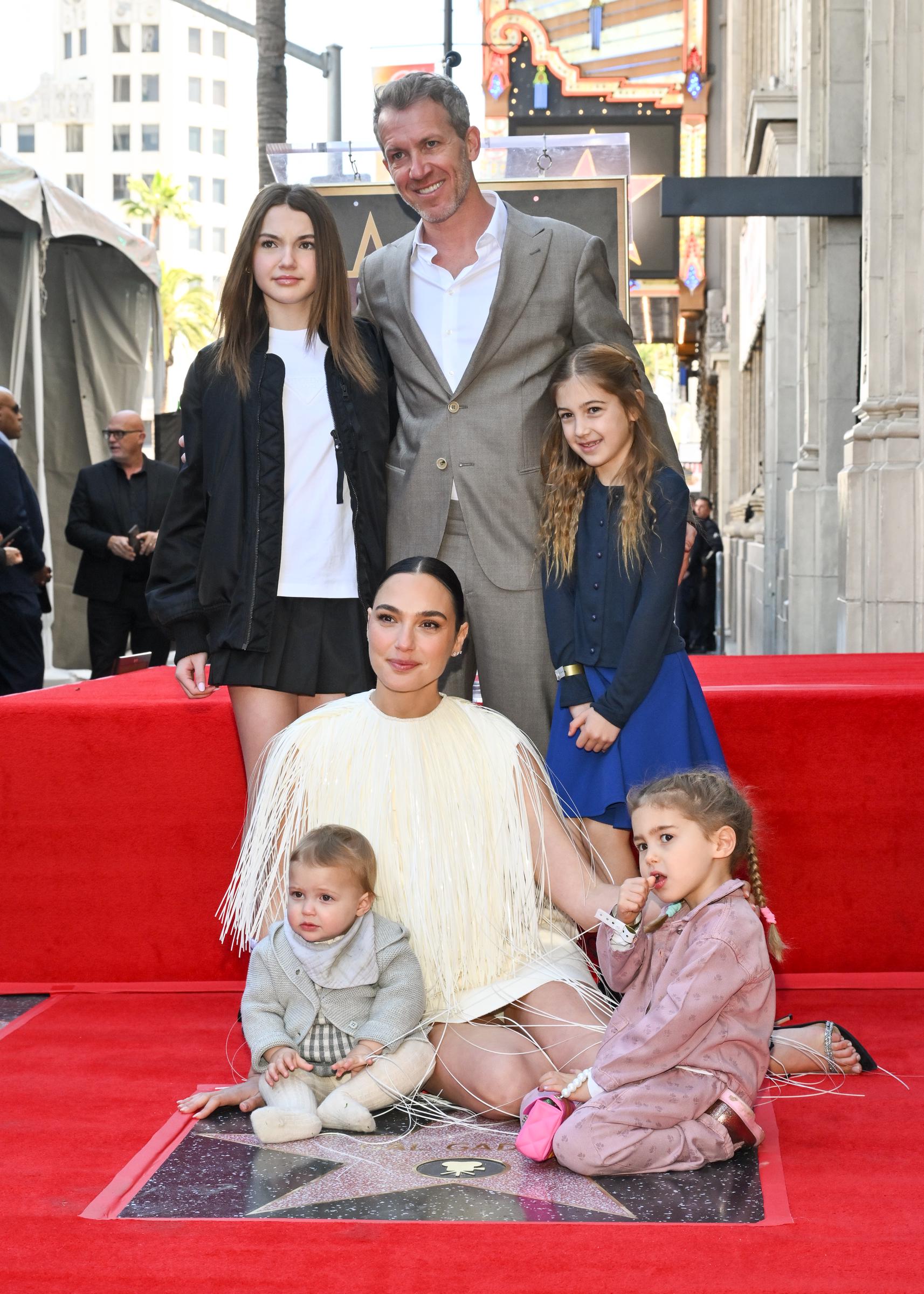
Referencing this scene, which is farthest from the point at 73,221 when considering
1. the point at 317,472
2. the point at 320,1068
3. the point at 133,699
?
the point at 320,1068

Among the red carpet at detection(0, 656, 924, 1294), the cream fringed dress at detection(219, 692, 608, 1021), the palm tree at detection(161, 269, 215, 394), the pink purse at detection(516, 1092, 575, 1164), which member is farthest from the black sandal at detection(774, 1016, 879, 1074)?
the palm tree at detection(161, 269, 215, 394)

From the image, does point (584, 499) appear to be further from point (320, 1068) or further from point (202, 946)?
point (202, 946)

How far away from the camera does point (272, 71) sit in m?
15.9

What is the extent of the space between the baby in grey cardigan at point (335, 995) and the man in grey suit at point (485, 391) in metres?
0.74

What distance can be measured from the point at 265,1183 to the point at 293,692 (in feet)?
4.25

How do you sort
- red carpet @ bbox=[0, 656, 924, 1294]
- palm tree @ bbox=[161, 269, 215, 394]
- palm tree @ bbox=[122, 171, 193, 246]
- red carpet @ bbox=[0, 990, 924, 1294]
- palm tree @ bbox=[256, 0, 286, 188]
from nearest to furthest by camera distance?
red carpet @ bbox=[0, 990, 924, 1294], red carpet @ bbox=[0, 656, 924, 1294], palm tree @ bbox=[256, 0, 286, 188], palm tree @ bbox=[161, 269, 215, 394], palm tree @ bbox=[122, 171, 193, 246]

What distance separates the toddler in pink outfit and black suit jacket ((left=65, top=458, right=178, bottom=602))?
→ 6.36m

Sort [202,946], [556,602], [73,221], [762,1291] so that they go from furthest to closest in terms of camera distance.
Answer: [73,221]
[202,946]
[556,602]
[762,1291]

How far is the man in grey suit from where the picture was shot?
12.7 feet

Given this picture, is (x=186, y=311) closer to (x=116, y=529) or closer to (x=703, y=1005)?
(x=116, y=529)

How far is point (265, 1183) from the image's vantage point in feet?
10.1

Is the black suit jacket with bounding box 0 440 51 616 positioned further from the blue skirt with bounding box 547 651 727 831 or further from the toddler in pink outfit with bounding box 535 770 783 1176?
the toddler in pink outfit with bounding box 535 770 783 1176

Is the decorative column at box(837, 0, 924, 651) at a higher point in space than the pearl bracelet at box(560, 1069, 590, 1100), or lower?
higher

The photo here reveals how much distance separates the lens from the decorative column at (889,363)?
8.55 meters
